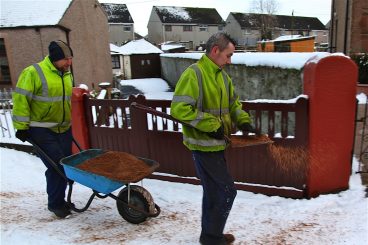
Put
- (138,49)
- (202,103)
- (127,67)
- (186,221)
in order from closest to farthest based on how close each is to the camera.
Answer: (202,103), (186,221), (138,49), (127,67)

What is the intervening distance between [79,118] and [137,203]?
2502mm

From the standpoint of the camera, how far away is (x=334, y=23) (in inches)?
952

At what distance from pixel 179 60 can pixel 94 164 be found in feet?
63.5

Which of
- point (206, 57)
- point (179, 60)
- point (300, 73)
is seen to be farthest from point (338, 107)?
point (179, 60)

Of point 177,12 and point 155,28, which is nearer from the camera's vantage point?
point 155,28

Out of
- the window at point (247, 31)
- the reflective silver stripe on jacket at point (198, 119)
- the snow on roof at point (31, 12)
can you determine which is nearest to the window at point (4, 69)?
the snow on roof at point (31, 12)

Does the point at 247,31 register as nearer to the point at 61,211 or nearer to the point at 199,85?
the point at 61,211

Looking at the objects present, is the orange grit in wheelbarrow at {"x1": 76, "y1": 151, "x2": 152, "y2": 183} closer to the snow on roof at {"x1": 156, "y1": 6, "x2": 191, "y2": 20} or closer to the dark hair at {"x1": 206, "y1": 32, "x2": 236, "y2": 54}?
the dark hair at {"x1": 206, "y1": 32, "x2": 236, "y2": 54}

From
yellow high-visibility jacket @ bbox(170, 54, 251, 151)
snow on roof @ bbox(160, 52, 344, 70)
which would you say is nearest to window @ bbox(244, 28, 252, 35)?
snow on roof @ bbox(160, 52, 344, 70)

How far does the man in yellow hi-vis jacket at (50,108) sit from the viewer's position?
12.3ft

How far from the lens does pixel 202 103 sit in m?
3.04

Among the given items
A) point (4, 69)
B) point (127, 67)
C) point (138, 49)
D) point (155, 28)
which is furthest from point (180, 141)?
point (155, 28)

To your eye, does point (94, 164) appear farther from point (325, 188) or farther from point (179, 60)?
point (179, 60)

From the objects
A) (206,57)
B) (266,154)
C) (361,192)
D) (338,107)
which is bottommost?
(361,192)
